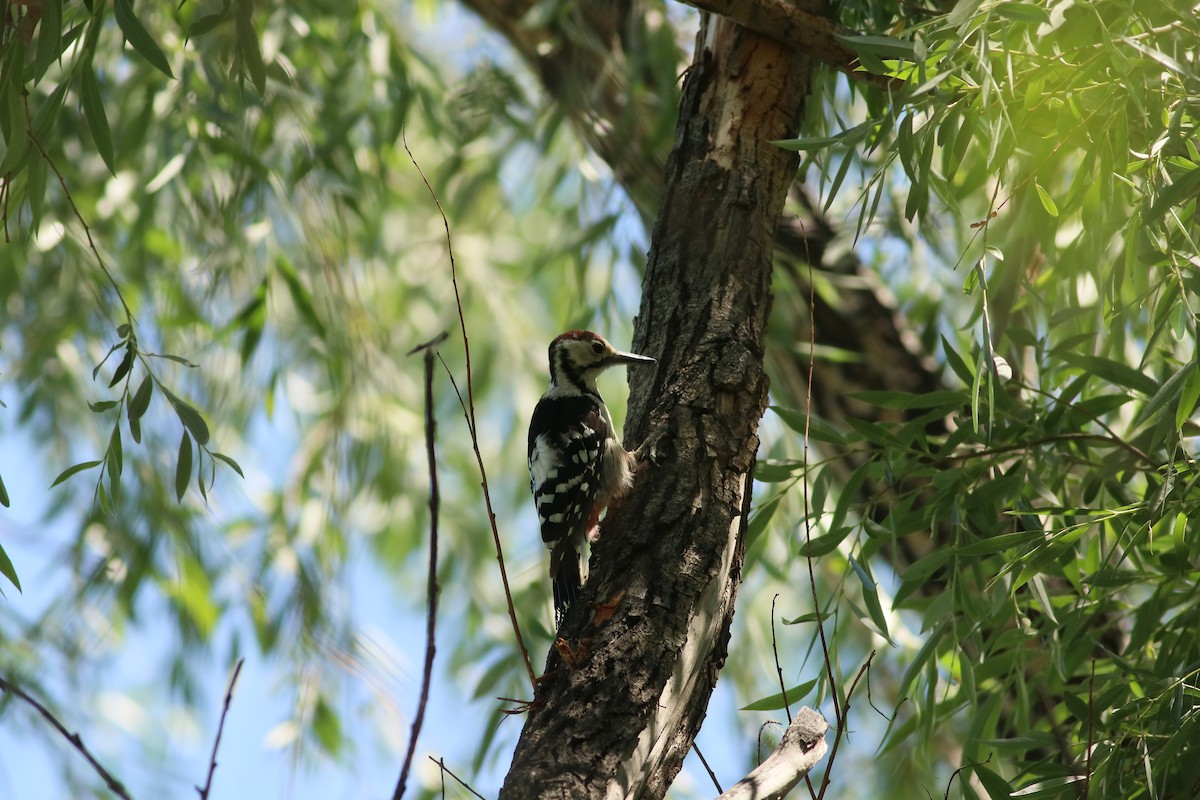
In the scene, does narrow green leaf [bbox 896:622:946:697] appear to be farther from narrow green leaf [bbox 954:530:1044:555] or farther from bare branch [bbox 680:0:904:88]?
bare branch [bbox 680:0:904:88]

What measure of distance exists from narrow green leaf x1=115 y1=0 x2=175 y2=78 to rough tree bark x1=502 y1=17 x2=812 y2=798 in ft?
3.02

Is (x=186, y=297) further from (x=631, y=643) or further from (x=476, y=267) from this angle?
(x=631, y=643)

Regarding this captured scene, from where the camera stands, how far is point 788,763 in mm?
1612

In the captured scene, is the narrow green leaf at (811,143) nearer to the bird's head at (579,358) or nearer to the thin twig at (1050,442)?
the thin twig at (1050,442)

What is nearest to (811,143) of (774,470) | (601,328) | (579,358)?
(774,470)

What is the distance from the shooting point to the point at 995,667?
2252 millimetres

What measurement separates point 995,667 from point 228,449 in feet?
9.39

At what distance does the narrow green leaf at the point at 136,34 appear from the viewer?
170cm

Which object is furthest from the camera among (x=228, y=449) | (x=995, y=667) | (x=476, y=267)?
(x=476, y=267)

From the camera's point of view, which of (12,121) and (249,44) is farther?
(249,44)

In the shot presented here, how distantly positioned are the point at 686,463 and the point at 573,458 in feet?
3.05

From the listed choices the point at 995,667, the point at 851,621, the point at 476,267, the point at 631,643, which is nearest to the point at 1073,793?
the point at 995,667

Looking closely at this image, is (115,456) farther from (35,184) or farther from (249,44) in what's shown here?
(249,44)

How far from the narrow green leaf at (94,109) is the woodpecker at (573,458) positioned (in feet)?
3.30
